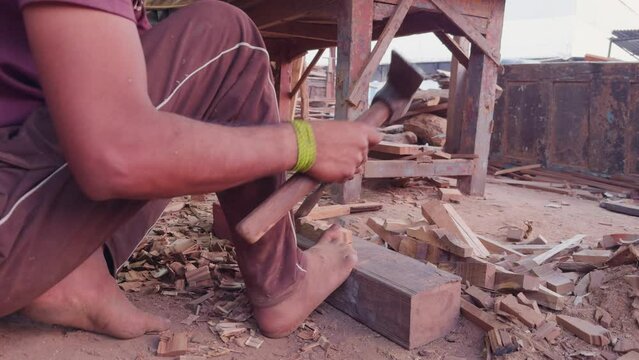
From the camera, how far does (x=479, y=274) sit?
2180mm

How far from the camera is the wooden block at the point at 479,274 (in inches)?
85.1

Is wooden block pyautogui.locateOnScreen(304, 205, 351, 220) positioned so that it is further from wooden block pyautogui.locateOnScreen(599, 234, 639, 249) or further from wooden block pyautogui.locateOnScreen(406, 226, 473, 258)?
wooden block pyautogui.locateOnScreen(599, 234, 639, 249)

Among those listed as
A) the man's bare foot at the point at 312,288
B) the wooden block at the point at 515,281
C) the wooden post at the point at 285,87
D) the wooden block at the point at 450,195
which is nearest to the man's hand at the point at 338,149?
the man's bare foot at the point at 312,288

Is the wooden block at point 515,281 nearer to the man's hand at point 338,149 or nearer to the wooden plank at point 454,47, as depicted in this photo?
the man's hand at point 338,149

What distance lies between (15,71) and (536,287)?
2016 millimetres

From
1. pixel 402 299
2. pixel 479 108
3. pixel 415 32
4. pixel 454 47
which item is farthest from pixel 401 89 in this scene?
pixel 415 32

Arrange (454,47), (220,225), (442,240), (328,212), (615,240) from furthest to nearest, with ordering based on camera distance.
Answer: (454,47) → (328,212) → (220,225) → (615,240) → (442,240)

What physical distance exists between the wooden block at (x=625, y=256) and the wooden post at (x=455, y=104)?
146 inches

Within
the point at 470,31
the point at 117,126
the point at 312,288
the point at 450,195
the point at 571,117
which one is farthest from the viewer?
the point at 571,117

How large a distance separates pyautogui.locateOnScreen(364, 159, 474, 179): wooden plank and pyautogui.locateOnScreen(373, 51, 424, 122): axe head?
284cm

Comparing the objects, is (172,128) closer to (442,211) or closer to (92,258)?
(92,258)

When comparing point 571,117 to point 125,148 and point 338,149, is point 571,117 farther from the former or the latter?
point 125,148

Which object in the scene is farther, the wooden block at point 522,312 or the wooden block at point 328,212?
the wooden block at point 328,212

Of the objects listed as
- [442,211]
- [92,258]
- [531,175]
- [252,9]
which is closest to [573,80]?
[531,175]
